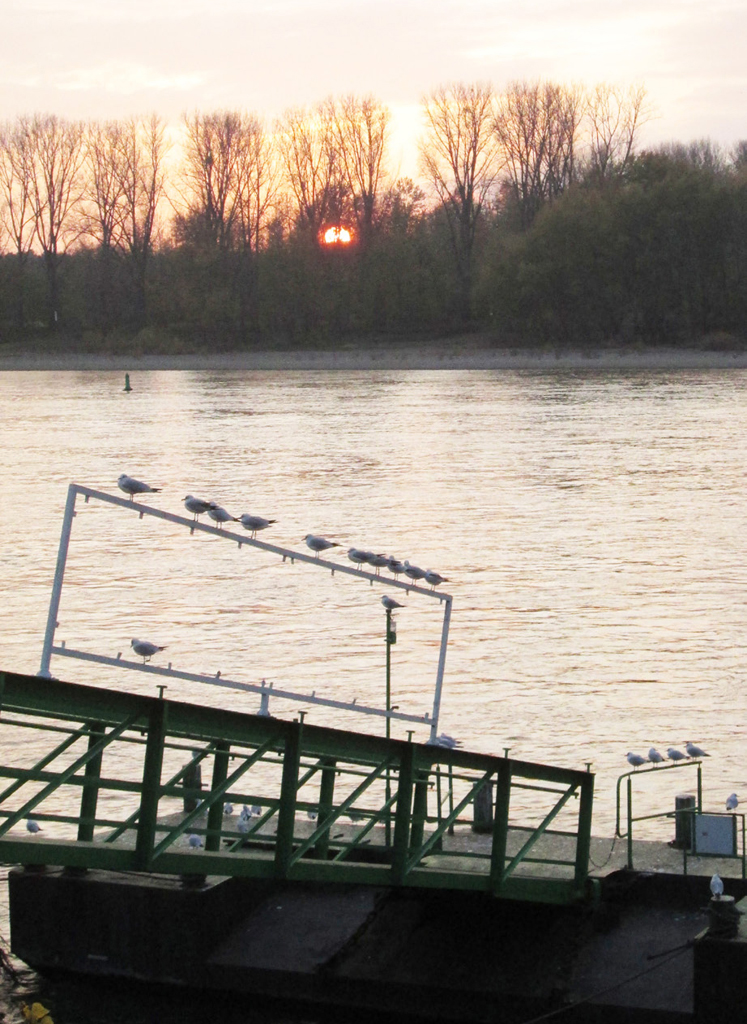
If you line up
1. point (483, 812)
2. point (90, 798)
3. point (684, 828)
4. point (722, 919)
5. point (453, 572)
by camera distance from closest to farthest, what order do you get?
point (722, 919)
point (90, 798)
point (684, 828)
point (483, 812)
point (453, 572)

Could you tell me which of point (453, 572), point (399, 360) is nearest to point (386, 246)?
point (399, 360)

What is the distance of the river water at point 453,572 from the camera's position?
17578 millimetres

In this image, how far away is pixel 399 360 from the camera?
117 meters

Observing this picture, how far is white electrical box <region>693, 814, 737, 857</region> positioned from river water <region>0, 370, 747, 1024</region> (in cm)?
178

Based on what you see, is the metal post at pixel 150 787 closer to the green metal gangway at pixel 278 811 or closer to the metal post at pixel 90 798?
the green metal gangway at pixel 278 811

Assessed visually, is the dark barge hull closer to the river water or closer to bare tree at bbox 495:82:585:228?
the river water

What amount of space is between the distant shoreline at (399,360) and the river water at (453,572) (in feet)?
153

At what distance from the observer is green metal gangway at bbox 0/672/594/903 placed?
9.41 meters

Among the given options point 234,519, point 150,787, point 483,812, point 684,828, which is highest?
point 234,519

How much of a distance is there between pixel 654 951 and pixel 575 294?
102 m

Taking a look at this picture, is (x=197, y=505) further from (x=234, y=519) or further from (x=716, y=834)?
(x=716, y=834)

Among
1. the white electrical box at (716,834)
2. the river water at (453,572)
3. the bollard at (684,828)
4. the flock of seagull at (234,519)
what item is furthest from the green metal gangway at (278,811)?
the flock of seagull at (234,519)

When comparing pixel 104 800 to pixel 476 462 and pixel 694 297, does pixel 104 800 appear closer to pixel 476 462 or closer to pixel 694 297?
pixel 476 462

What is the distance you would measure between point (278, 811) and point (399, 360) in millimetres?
106911
